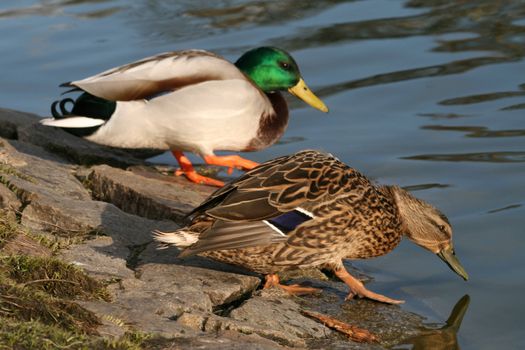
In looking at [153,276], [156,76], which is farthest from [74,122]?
[153,276]

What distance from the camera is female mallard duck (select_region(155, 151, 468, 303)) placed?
476 centimetres

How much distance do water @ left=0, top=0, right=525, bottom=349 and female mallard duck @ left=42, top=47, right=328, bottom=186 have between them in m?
0.87

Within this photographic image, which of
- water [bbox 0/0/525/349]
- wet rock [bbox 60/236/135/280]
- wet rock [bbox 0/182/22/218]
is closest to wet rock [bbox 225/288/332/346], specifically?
wet rock [bbox 60/236/135/280]

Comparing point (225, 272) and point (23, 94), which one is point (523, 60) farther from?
point (225, 272)

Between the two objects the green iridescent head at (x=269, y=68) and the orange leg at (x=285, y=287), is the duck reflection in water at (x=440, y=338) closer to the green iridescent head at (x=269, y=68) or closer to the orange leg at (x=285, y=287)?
the orange leg at (x=285, y=287)

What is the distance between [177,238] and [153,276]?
20cm

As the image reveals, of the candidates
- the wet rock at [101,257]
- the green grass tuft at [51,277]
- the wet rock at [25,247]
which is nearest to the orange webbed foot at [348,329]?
the wet rock at [101,257]

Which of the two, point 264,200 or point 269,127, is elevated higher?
point 264,200

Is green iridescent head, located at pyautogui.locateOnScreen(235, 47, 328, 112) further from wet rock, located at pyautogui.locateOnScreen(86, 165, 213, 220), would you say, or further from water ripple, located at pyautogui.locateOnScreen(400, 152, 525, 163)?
wet rock, located at pyautogui.locateOnScreen(86, 165, 213, 220)

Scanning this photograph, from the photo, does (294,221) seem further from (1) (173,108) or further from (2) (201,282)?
(1) (173,108)

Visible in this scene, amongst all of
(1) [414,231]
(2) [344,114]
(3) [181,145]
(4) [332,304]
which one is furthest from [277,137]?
(4) [332,304]

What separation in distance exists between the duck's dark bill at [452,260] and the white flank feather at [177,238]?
1435 mm

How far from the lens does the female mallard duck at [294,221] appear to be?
4758 mm

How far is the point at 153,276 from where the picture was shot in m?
4.72
